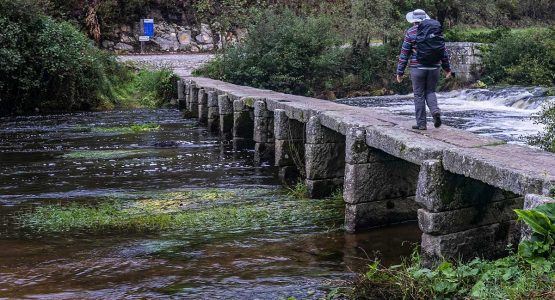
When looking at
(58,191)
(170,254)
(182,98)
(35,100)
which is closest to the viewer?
(170,254)

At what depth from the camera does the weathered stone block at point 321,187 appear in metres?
10.7

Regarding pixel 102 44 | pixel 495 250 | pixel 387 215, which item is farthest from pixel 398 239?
pixel 102 44

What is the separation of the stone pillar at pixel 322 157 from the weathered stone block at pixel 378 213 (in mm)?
1714

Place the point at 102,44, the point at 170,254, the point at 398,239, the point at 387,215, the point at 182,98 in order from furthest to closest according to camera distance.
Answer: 1. the point at 102,44
2. the point at 182,98
3. the point at 387,215
4. the point at 398,239
5. the point at 170,254

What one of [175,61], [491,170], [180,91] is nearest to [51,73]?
[180,91]

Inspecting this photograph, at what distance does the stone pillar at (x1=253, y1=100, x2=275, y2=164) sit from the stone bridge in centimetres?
2

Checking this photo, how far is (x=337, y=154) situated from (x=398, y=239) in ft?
8.55

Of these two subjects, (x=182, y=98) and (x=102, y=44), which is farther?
(x=102, y=44)

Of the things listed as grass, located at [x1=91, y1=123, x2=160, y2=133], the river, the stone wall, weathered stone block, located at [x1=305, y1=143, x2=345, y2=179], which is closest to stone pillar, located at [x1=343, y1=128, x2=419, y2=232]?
the river

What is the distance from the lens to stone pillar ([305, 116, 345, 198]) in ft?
35.1

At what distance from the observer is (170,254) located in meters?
7.94

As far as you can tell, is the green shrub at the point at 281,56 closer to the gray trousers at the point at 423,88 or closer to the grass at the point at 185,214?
the grass at the point at 185,214

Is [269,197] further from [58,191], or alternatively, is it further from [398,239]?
[58,191]

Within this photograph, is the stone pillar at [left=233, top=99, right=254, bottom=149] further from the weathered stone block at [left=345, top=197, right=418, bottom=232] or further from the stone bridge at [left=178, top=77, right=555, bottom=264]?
the weathered stone block at [left=345, top=197, right=418, bottom=232]
